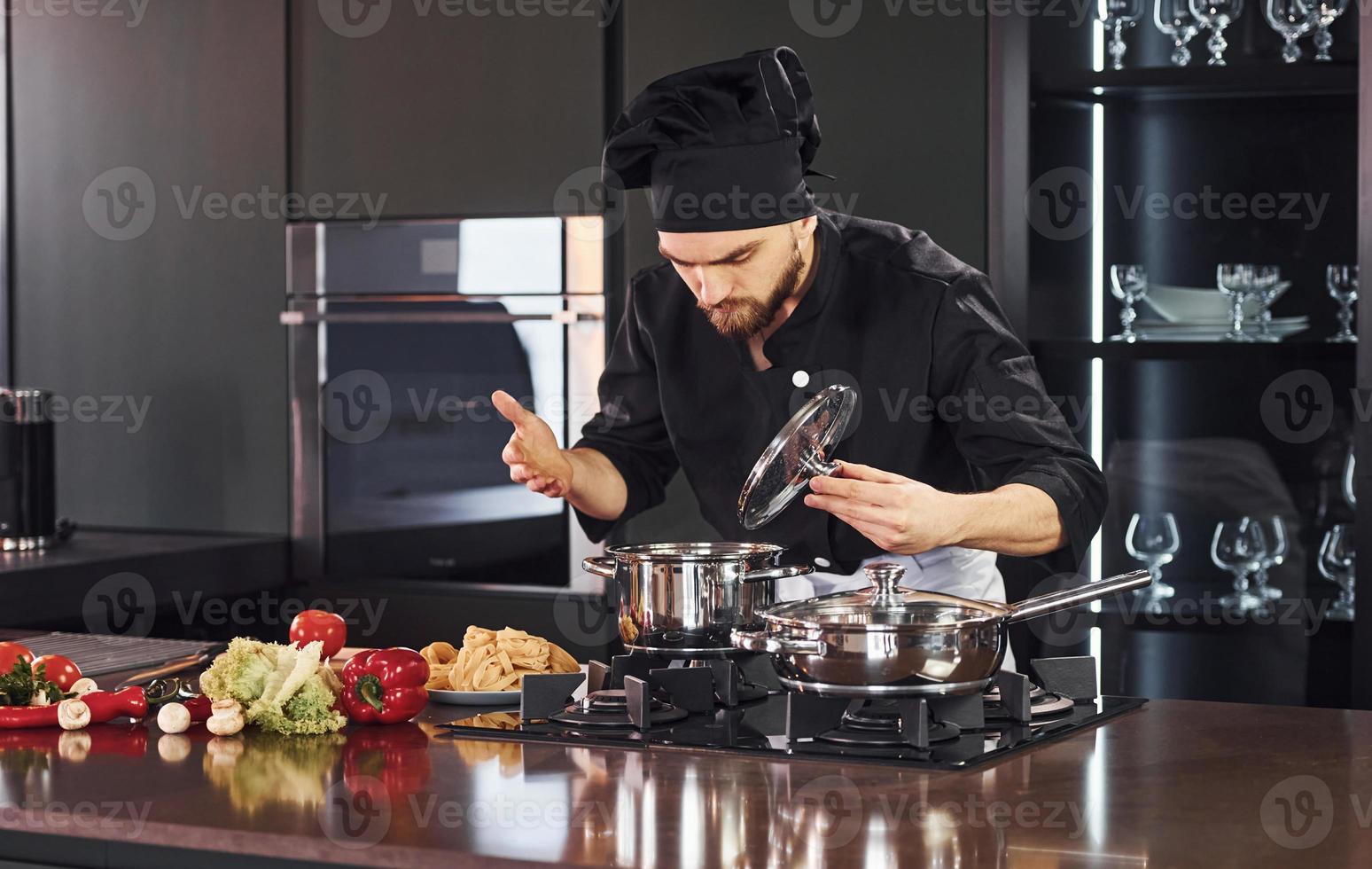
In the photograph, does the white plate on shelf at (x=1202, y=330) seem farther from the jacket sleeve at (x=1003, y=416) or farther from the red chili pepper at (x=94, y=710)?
the red chili pepper at (x=94, y=710)

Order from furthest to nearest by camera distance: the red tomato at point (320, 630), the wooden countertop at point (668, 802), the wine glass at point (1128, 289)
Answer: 1. the wine glass at point (1128, 289)
2. the red tomato at point (320, 630)
3. the wooden countertop at point (668, 802)

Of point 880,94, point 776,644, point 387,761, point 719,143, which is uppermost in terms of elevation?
point 880,94

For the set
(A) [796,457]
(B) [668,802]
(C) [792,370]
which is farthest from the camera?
(C) [792,370]

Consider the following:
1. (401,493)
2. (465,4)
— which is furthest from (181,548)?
(465,4)

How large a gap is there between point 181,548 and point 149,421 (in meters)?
0.46

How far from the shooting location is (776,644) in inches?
53.6

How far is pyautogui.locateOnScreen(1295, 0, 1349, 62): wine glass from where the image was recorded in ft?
8.36

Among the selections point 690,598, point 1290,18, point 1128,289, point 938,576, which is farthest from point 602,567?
point 1290,18

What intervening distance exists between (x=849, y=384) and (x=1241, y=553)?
997 mm

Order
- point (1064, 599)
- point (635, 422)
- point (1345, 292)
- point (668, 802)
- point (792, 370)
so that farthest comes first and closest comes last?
point (1345, 292), point (635, 422), point (792, 370), point (1064, 599), point (668, 802)

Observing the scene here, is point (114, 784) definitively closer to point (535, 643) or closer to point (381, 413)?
point (535, 643)

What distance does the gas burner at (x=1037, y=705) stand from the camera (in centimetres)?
149

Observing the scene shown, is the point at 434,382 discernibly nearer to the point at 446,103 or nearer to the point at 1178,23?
the point at 446,103

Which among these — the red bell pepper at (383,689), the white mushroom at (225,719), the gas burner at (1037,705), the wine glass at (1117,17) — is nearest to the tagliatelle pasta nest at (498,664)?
the red bell pepper at (383,689)
